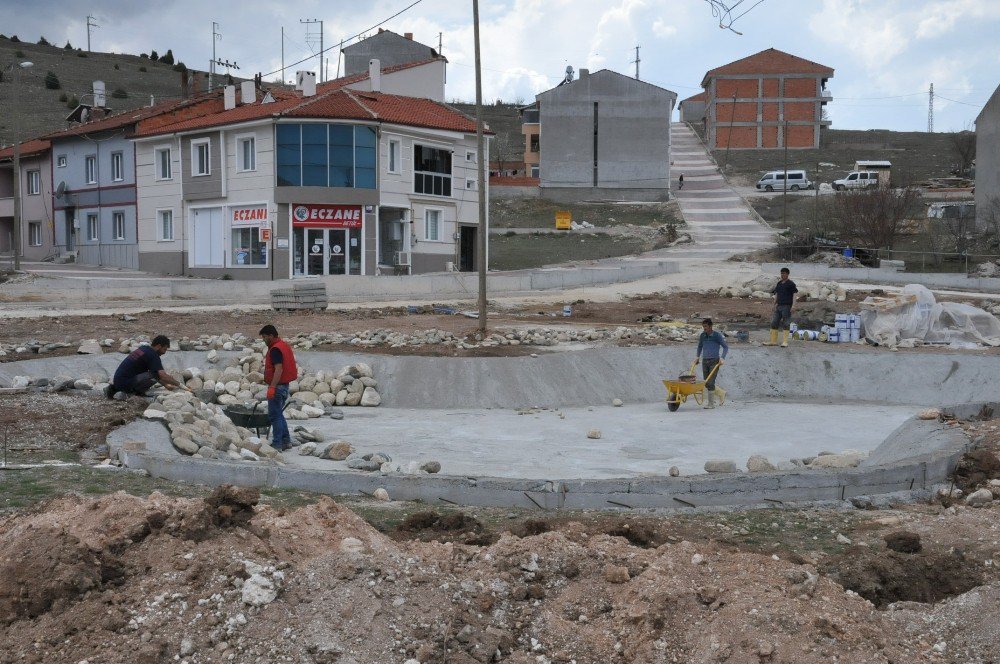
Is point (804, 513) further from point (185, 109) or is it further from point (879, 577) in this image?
point (185, 109)

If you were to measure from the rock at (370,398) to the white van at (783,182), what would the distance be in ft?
196

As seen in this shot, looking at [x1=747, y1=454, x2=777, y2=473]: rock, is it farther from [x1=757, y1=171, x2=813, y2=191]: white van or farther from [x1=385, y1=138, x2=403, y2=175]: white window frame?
[x1=757, y1=171, x2=813, y2=191]: white van

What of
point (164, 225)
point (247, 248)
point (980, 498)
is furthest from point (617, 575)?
point (164, 225)

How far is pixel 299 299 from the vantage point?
92.9 ft

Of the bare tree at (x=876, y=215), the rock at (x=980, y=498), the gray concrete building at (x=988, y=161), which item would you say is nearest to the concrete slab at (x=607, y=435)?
the rock at (x=980, y=498)

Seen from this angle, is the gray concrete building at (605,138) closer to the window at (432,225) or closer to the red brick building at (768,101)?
the red brick building at (768,101)

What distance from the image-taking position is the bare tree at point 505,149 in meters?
91.6

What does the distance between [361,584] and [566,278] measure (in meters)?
31.7

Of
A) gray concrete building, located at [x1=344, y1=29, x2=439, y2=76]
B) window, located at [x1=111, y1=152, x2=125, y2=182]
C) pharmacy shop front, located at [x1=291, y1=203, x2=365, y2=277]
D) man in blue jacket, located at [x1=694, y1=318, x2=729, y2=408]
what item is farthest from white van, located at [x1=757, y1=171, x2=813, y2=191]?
man in blue jacket, located at [x1=694, y1=318, x2=729, y2=408]

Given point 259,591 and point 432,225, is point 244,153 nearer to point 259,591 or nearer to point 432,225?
point 432,225

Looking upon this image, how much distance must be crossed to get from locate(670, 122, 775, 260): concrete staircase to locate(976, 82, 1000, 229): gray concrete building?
32.0 feet

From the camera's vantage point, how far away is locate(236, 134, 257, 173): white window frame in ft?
131

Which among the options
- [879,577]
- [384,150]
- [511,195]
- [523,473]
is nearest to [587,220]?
[511,195]

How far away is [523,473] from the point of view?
13.0 metres
